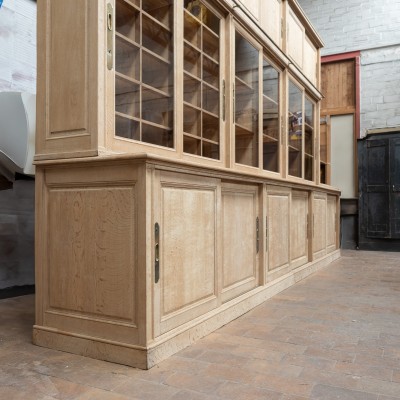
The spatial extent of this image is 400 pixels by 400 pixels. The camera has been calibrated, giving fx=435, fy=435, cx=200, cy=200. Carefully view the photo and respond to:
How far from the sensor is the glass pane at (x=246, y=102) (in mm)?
3289

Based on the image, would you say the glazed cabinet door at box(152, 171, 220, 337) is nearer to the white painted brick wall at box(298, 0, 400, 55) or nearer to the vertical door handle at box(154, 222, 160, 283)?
the vertical door handle at box(154, 222, 160, 283)

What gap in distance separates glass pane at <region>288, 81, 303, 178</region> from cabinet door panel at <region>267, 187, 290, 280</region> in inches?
20.9

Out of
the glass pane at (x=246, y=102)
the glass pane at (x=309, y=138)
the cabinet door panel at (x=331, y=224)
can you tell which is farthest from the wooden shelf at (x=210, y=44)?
the cabinet door panel at (x=331, y=224)

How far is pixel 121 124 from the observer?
2238 millimetres

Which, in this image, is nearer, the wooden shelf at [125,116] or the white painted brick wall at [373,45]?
the wooden shelf at [125,116]

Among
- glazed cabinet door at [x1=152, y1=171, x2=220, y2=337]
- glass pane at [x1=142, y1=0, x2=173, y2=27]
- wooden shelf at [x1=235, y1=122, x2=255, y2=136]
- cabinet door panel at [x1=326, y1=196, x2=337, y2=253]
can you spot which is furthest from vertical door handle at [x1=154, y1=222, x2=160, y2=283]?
cabinet door panel at [x1=326, y1=196, x2=337, y2=253]

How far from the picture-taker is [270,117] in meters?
3.91

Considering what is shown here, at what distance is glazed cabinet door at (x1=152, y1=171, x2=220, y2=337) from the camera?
2.11 metres

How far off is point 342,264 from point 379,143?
257 cm

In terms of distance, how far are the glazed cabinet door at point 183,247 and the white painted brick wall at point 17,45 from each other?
2.30m

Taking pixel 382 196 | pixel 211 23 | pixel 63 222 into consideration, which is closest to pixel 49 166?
pixel 63 222

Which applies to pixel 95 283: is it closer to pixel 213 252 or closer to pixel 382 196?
pixel 213 252

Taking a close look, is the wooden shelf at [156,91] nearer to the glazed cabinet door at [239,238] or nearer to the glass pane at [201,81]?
the glass pane at [201,81]

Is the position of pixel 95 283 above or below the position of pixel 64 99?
below
